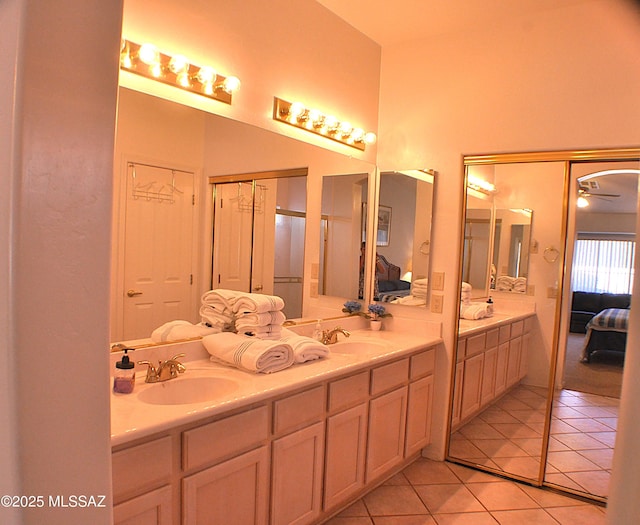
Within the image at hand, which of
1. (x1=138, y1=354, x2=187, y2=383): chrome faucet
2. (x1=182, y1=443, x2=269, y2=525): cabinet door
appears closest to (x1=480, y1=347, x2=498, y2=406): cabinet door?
(x1=182, y1=443, x2=269, y2=525): cabinet door

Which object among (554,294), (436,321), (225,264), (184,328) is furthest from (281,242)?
(554,294)

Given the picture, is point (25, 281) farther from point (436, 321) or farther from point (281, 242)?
point (436, 321)

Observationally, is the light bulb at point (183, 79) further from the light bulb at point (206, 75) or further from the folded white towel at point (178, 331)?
the folded white towel at point (178, 331)

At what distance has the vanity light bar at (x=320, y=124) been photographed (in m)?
2.65

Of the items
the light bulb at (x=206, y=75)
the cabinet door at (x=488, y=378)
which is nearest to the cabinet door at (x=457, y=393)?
the cabinet door at (x=488, y=378)

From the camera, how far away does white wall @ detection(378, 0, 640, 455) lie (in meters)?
2.58

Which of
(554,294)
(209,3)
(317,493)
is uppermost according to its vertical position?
(209,3)

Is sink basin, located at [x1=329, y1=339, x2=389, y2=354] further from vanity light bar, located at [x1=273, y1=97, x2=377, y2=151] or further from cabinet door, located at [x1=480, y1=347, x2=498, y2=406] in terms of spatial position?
vanity light bar, located at [x1=273, y1=97, x2=377, y2=151]

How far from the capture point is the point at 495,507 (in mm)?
2562

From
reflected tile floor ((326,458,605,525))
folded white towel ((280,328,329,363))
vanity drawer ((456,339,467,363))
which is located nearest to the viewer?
folded white towel ((280,328,329,363))

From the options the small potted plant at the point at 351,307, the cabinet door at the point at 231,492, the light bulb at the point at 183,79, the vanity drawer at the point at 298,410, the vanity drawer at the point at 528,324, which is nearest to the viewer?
the cabinet door at the point at 231,492

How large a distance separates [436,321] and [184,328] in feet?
5.56

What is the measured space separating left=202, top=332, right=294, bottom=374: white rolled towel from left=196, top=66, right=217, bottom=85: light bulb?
1172 mm

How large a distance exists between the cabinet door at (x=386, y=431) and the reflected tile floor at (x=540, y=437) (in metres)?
0.60
